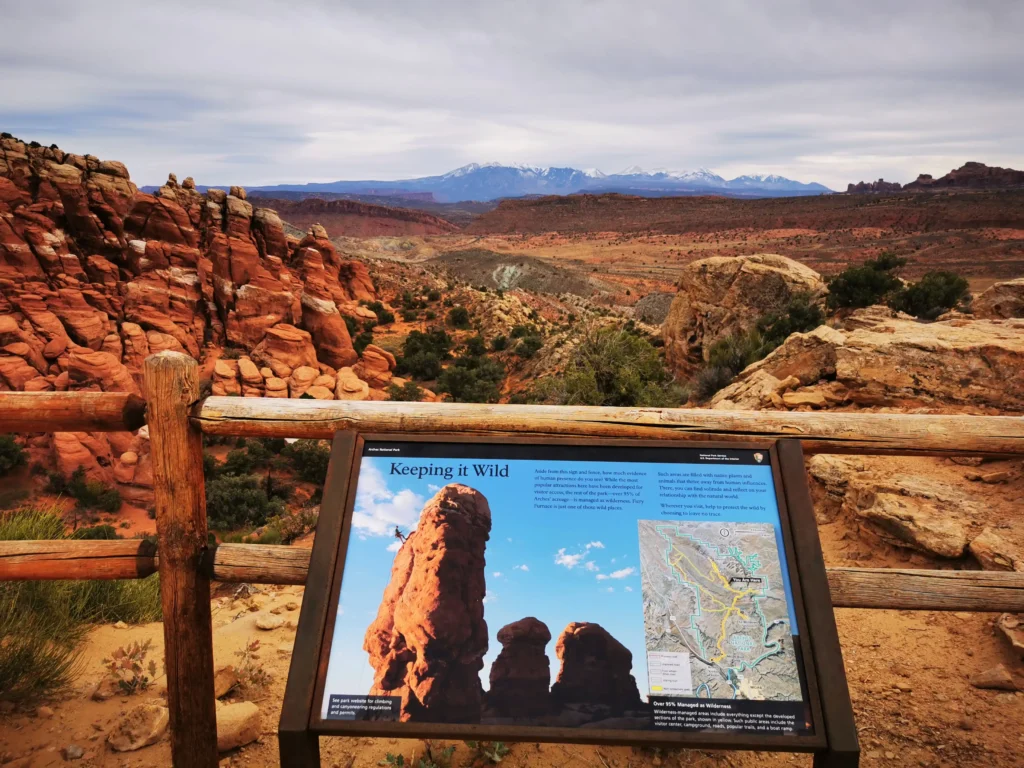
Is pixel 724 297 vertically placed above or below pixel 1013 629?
above

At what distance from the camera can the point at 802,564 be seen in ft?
5.96

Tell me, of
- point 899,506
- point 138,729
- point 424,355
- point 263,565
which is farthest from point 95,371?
point 899,506

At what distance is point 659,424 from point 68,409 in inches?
87.4

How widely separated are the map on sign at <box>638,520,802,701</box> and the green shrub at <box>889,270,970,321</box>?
45.1 ft

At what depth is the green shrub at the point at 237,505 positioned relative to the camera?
11.1 metres

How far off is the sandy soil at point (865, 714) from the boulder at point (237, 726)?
50 millimetres

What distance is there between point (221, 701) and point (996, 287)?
A: 11716mm

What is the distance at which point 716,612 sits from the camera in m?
1.77

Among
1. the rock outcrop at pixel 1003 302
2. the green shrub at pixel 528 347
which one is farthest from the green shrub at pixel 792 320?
the green shrub at pixel 528 347

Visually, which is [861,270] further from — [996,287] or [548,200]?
[548,200]

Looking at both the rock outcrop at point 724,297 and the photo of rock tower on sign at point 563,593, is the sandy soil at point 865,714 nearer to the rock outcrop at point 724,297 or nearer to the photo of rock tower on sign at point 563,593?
the photo of rock tower on sign at point 563,593

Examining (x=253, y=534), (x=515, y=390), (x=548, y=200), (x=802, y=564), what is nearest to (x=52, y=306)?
(x=253, y=534)

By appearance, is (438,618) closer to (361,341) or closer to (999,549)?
(999,549)

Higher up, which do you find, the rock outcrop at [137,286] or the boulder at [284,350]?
the rock outcrop at [137,286]
